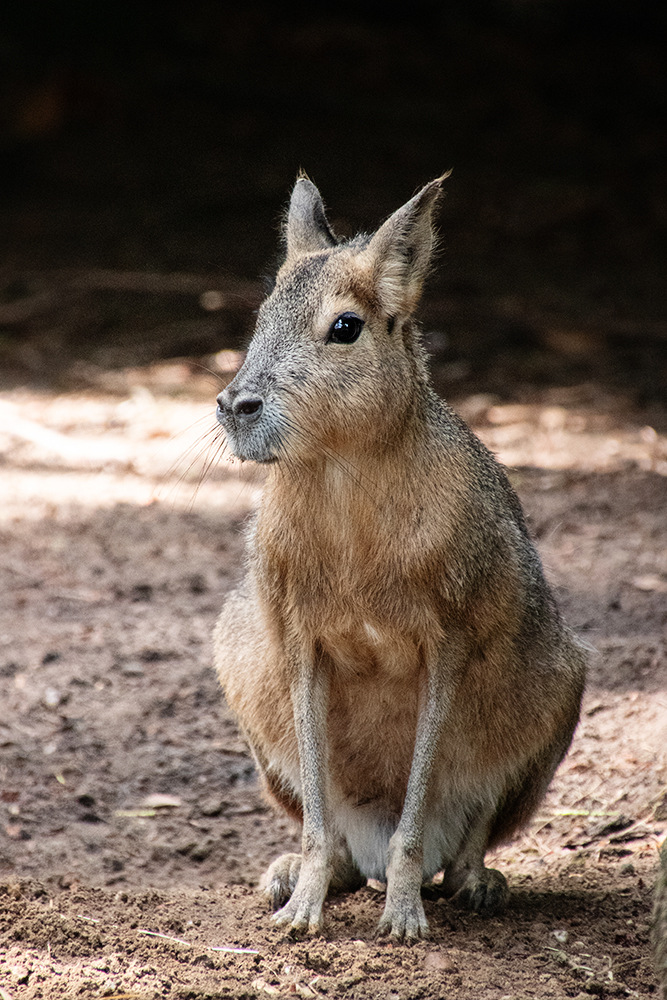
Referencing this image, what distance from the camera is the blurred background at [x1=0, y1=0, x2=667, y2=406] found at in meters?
9.55

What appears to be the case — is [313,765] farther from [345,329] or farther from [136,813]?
[345,329]

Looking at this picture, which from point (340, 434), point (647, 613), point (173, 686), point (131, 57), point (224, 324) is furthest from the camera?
point (131, 57)

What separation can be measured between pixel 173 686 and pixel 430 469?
2110mm

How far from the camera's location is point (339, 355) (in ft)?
10.3

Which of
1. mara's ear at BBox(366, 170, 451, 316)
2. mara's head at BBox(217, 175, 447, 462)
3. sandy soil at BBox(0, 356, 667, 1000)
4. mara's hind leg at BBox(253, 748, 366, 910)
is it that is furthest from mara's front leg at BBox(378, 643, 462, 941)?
mara's ear at BBox(366, 170, 451, 316)

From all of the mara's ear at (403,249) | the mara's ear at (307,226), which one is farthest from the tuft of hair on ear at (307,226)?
the mara's ear at (403,249)

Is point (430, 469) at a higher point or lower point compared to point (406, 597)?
higher

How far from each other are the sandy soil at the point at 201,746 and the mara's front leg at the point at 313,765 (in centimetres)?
17

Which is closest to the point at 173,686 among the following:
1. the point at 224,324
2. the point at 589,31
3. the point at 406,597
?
the point at 406,597

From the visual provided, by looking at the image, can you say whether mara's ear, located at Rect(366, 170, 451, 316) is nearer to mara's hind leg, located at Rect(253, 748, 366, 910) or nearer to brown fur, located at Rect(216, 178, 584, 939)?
brown fur, located at Rect(216, 178, 584, 939)

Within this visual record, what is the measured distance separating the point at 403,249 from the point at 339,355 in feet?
1.26

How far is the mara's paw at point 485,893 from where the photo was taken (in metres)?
3.52

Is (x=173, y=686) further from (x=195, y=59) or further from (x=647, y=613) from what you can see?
(x=195, y=59)

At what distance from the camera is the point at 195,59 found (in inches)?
535
